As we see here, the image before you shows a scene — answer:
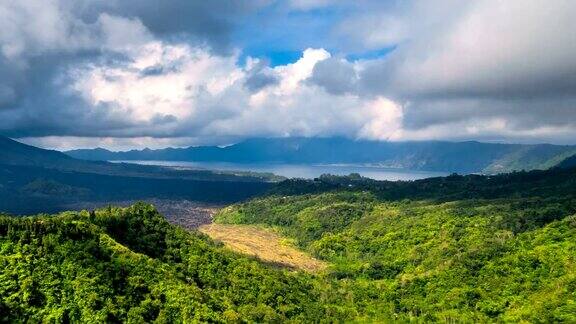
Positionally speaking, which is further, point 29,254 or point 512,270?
point 512,270

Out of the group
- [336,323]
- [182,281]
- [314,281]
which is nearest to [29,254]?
[182,281]

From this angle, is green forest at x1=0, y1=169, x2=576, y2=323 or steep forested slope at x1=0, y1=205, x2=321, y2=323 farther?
green forest at x1=0, y1=169, x2=576, y2=323

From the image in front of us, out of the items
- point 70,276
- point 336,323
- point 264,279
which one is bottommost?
point 336,323

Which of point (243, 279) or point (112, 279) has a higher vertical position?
point (112, 279)

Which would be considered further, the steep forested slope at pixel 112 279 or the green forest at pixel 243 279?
the green forest at pixel 243 279

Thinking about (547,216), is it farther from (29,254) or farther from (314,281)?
(29,254)

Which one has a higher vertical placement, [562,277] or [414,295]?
[562,277]

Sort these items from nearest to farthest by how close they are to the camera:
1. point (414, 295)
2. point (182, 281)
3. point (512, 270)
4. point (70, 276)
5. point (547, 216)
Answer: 1. point (70, 276)
2. point (182, 281)
3. point (512, 270)
4. point (414, 295)
5. point (547, 216)

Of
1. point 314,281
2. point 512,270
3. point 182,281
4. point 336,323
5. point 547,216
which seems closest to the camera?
point 182,281

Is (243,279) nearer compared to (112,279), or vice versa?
(112,279)
